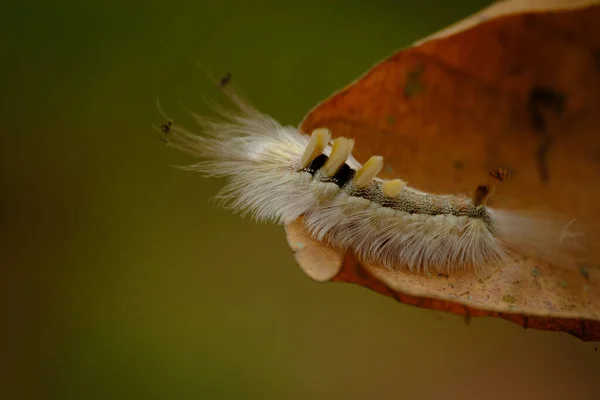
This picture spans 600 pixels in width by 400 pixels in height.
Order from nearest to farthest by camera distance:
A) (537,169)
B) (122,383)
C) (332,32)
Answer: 1. (537,169)
2. (122,383)
3. (332,32)

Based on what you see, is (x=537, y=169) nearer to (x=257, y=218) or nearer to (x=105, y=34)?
(x=257, y=218)

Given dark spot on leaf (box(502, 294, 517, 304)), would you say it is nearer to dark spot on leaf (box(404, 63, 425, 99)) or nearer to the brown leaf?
the brown leaf

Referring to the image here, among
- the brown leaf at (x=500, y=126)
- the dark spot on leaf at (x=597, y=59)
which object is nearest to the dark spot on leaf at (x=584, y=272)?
the brown leaf at (x=500, y=126)

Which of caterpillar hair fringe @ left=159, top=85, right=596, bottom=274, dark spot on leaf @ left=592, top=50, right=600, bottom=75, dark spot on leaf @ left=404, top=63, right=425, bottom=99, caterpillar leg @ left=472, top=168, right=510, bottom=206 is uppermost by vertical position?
dark spot on leaf @ left=592, top=50, right=600, bottom=75

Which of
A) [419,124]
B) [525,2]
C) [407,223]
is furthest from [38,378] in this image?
[525,2]

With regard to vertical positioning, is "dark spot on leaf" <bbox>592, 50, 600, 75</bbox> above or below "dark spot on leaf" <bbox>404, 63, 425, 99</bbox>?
above

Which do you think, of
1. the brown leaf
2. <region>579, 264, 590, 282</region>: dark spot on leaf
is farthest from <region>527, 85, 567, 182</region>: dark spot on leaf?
<region>579, 264, 590, 282</region>: dark spot on leaf

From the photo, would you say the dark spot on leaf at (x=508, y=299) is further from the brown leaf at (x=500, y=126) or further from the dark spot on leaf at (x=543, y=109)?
the dark spot on leaf at (x=543, y=109)

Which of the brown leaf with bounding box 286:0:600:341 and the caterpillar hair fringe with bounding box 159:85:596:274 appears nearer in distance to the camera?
the brown leaf with bounding box 286:0:600:341
